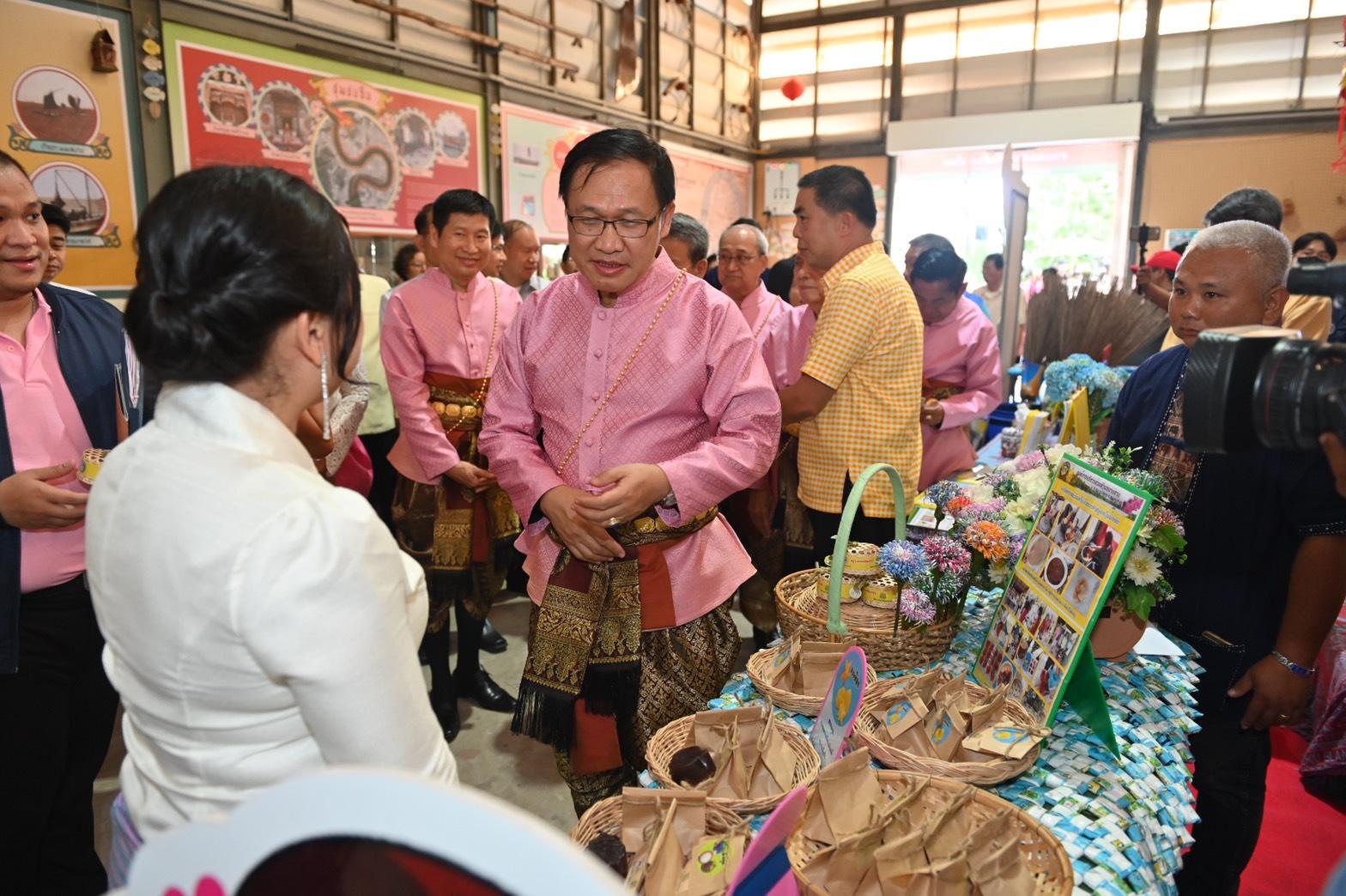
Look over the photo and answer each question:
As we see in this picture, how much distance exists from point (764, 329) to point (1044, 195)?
740cm

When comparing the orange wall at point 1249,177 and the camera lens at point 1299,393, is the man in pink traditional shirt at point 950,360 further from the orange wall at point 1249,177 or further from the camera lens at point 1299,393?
the orange wall at point 1249,177

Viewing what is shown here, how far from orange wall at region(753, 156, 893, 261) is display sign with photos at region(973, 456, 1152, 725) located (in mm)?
8587

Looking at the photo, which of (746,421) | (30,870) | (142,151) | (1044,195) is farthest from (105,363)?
(1044,195)

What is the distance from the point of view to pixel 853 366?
87.5 inches

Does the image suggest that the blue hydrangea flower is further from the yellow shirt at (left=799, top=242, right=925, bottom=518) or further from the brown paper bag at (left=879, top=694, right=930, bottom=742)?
the yellow shirt at (left=799, top=242, right=925, bottom=518)

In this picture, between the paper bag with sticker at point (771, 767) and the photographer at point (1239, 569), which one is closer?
the paper bag with sticker at point (771, 767)

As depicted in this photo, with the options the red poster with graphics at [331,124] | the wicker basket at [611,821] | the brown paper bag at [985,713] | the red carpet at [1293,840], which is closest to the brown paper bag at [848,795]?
the wicker basket at [611,821]

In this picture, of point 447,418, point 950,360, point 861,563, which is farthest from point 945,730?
point 950,360

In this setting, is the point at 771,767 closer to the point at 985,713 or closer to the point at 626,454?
the point at 985,713

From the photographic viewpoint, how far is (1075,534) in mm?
1264

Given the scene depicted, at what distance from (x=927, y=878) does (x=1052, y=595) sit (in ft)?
1.75

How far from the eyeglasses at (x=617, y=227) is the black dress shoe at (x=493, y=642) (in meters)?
2.30

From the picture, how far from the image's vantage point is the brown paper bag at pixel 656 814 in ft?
3.16

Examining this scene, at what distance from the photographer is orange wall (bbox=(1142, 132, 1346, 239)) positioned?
25.0 ft
